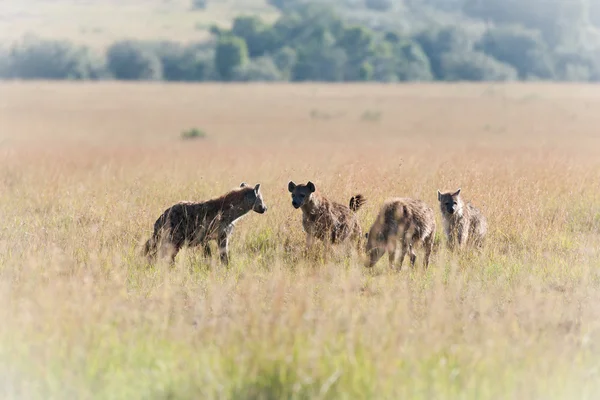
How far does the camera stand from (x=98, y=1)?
8181 cm

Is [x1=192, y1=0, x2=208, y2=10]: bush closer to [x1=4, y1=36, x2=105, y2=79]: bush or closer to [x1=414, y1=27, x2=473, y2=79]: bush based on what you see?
[x1=4, y1=36, x2=105, y2=79]: bush

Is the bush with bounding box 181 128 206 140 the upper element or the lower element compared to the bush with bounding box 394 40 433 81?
lower

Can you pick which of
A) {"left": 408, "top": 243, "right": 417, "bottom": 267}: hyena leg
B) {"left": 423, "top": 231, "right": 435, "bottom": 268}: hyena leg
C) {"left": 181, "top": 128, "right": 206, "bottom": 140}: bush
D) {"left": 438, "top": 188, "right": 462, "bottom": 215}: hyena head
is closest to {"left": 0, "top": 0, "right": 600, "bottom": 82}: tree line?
{"left": 181, "top": 128, "right": 206, "bottom": 140}: bush

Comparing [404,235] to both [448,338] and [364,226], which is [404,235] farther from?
[448,338]

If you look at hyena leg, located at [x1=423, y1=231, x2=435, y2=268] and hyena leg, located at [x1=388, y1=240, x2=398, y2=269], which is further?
hyena leg, located at [x1=423, y1=231, x2=435, y2=268]

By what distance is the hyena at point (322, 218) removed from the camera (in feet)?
29.1

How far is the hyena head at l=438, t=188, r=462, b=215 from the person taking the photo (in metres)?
8.94

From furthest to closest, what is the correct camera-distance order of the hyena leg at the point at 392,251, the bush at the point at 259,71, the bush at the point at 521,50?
1. the bush at the point at 521,50
2. the bush at the point at 259,71
3. the hyena leg at the point at 392,251

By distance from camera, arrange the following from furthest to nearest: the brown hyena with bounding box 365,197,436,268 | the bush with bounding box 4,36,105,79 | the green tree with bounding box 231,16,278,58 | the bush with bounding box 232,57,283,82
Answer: the bush with bounding box 4,36,105,79, the green tree with bounding box 231,16,278,58, the bush with bounding box 232,57,283,82, the brown hyena with bounding box 365,197,436,268

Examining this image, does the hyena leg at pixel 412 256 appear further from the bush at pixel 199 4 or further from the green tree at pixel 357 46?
the bush at pixel 199 4

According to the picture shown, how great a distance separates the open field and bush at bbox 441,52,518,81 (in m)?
14.6

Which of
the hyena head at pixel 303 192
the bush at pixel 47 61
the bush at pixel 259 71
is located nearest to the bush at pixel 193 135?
the hyena head at pixel 303 192

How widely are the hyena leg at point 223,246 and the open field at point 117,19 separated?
64.7 metres

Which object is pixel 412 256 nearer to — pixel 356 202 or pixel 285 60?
pixel 356 202
